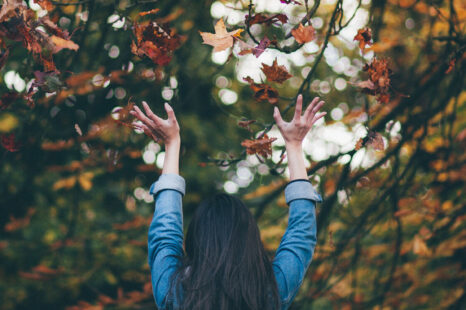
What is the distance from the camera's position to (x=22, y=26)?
159 cm

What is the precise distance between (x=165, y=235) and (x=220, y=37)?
0.76 m

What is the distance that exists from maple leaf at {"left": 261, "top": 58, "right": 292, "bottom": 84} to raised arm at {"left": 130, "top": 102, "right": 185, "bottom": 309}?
1.45 feet

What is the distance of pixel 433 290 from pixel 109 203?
11.5 ft

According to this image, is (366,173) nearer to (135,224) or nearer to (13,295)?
(135,224)

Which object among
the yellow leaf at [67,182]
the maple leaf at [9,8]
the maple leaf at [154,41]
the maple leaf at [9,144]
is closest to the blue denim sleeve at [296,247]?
the maple leaf at [154,41]

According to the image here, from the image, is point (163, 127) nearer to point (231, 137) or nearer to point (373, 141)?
point (373, 141)

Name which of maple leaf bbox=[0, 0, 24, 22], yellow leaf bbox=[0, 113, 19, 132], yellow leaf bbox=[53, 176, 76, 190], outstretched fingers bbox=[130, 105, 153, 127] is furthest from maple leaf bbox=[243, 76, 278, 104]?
yellow leaf bbox=[0, 113, 19, 132]

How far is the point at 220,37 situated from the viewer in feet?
5.18

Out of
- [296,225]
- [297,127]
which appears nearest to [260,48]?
[297,127]

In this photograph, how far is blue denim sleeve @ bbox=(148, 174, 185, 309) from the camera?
1223mm

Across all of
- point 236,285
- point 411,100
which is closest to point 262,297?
point 236,285

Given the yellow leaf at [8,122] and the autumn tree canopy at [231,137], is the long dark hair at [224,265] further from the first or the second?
the yellow leaf at [8,122]

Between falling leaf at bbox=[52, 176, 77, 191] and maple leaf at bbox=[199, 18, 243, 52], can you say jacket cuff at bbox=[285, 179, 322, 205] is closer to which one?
maple leaf at bbox=[199, 18, 243, 52]

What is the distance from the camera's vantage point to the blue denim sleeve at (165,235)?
122 centimetres
